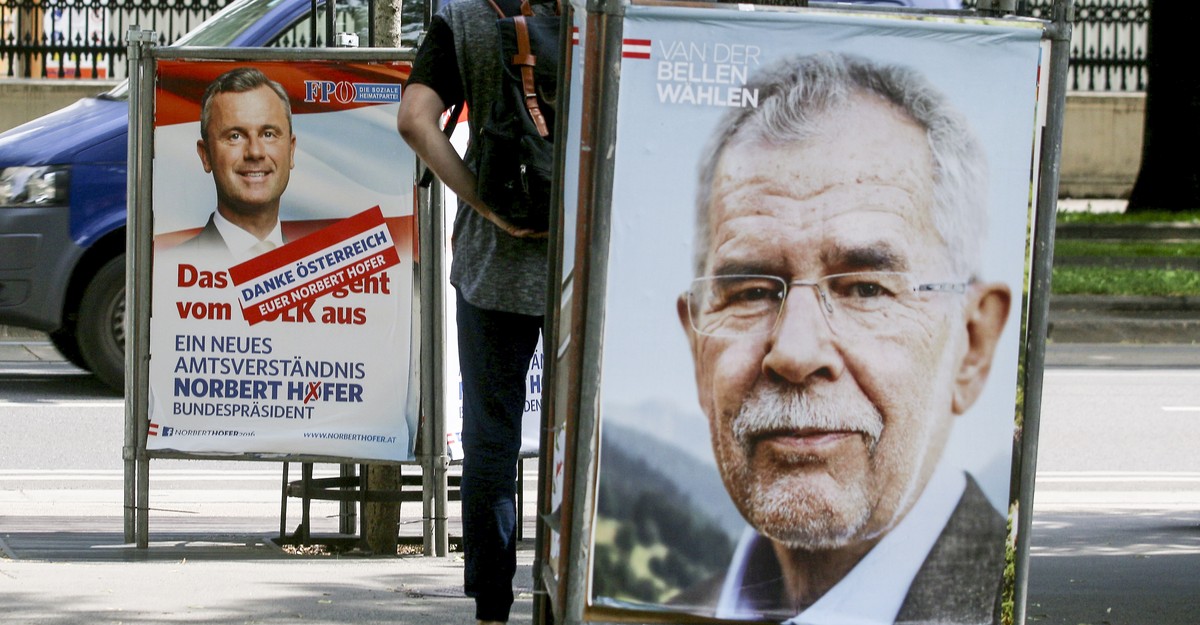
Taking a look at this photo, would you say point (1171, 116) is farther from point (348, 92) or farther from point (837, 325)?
point (837, 325)

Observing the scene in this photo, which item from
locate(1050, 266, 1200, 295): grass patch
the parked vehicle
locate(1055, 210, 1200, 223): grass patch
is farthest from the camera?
locate(1055, 210, 1200, 223): grass patch

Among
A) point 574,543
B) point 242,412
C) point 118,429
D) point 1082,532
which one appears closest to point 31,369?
point 118,429

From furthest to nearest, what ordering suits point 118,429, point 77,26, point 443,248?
point 77,26 → point 118,429 → point 443,248

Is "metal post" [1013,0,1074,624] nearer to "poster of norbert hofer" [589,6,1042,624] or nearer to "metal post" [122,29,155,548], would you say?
"poster of norbert hofer" [589,6,1042,624]

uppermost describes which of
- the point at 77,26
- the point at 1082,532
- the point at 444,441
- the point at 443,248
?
the point at 77,26

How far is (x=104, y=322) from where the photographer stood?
33.9ft

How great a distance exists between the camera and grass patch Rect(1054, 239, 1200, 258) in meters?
17.5

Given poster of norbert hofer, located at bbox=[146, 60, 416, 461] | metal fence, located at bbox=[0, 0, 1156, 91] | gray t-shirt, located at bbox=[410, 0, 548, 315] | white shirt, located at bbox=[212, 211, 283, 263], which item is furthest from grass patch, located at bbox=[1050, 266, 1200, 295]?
gray t-shirt, located at bbox=[410, 0, 548, 315]

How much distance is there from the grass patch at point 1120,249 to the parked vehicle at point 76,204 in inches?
395

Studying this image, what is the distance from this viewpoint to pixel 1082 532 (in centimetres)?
688

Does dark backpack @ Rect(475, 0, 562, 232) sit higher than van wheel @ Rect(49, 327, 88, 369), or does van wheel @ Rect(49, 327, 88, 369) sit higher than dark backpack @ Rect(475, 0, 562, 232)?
dark backpack @ Rect(475, 0, 562, 232)

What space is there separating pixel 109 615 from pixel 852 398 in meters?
2.23

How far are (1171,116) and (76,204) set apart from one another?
45.6 feet

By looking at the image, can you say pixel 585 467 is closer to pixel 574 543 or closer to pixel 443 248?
pixel 574 543
